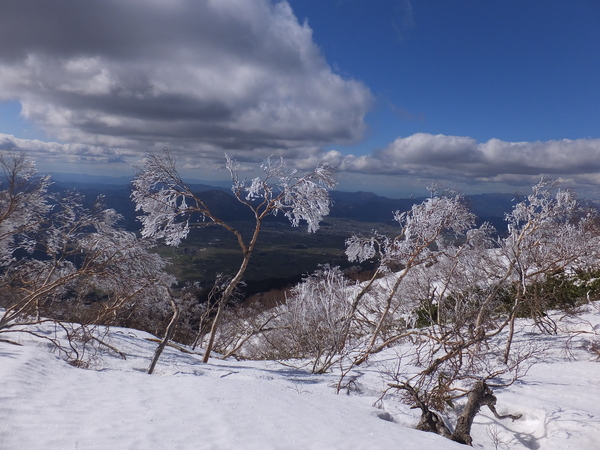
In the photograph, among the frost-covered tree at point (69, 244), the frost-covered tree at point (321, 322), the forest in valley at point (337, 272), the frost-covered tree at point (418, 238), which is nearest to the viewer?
the forest in valley at point (337, 272)

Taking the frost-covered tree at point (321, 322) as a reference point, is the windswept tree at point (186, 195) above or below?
above

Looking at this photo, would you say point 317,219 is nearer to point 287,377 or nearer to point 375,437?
point 287,377

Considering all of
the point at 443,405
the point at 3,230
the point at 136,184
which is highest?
the point at 136,184

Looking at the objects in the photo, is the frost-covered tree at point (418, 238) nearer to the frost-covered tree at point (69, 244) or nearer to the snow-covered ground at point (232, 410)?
the snow-covered ground at point (232, 410)

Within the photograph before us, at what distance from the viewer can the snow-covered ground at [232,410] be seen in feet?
15.1

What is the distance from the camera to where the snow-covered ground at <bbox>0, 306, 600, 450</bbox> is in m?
4.61

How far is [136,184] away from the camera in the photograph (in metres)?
9.41

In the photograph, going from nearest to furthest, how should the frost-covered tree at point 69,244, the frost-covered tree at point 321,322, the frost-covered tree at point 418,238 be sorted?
the frost-covered tree at point 69,244, the frost-covered tree at point 418,238, the frost-covered tree at point 321,322

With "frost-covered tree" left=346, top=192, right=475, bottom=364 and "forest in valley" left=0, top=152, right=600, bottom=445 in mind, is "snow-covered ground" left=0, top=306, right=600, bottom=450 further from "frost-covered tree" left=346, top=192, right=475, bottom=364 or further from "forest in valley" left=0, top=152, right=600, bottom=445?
"frost-covered tree" left=346, top=192, right=475, bottom=364

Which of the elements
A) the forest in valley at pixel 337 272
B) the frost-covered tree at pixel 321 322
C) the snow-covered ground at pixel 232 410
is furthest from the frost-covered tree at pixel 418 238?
the snow-covered ground at pixel 232 410

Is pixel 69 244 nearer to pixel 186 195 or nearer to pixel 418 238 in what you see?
pixel 186 195

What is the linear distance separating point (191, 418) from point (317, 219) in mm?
5816

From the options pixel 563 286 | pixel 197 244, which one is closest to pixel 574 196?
pixel 563 286

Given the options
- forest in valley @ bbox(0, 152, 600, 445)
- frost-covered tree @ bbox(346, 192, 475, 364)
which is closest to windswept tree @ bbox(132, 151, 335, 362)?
forest in valley @ bbox(0, 152, 600, 445)
